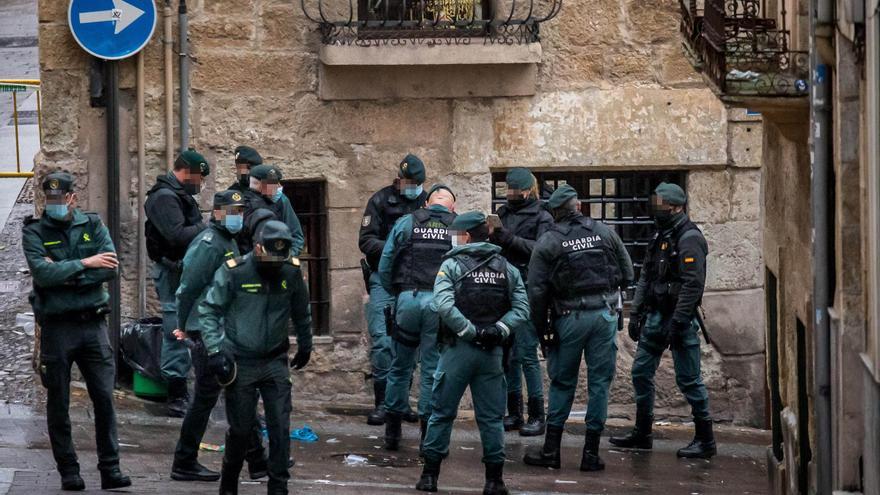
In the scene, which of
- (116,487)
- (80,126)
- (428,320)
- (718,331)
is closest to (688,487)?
(428,320)

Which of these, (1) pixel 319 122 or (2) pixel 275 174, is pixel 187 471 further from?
(1) pixel 319 122

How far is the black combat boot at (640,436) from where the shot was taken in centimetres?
1196

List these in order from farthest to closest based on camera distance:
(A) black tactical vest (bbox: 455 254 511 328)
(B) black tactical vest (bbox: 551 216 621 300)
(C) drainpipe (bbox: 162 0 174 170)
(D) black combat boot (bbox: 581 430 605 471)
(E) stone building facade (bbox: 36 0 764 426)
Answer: (E) stone building facade (bbox: 36 0 764 426), (C) drainpipe (bbox: 162 0 174 170), (D) black combat boot (bbox: 581 430 605 471), (B) black tactical vest (bbox: 551 216 621 300), (A) black tactical vest (bbox: 455 254 511 328)

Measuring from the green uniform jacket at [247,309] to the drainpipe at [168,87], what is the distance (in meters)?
3.77

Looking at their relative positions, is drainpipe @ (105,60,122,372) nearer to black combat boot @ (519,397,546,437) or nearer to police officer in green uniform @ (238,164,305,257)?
police officer in green uniform @ (238,164,305,257)

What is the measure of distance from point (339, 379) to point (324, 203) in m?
1.41

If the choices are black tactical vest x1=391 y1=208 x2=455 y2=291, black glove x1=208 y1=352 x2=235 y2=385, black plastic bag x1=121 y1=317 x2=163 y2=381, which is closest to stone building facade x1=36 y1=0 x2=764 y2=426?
black plastic bag x1=121 y1=317 x2=163 y2=381

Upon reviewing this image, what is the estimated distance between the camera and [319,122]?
13117mm

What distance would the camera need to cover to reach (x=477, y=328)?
9859 mm

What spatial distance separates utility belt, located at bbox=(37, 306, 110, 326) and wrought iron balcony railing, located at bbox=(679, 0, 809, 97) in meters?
3.71

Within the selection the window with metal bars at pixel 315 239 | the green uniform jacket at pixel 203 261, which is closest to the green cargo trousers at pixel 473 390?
the green uniform jacket at pixel 203 261

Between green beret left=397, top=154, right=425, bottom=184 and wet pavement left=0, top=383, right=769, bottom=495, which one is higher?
green beret left=397, top=154, right=425, bottom=184

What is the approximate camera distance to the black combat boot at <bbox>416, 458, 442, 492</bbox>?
10117 mm

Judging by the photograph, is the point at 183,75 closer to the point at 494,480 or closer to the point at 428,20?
the point at 428,20
